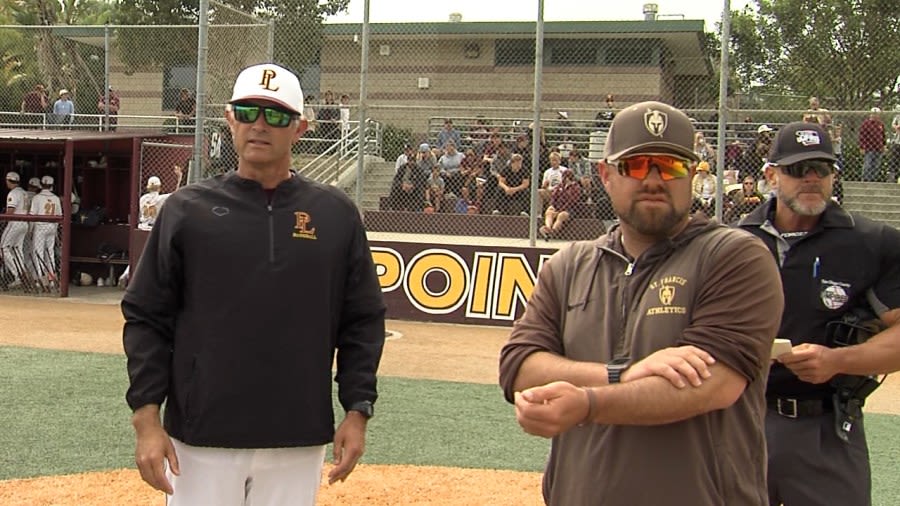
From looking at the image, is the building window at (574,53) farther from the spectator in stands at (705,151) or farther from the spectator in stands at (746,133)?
the spectator in stands at (705,151)

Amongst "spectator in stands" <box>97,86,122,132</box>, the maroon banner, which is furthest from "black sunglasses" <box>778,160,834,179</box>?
"spectator in stands" <box>97,86,122,132</box>

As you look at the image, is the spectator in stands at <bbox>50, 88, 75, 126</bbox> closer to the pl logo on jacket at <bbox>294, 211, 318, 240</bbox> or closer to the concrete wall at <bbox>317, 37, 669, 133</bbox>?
the concrete wall at <bbox>317, 37, 669, 133</bbox>

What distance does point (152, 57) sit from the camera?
65.8 ft

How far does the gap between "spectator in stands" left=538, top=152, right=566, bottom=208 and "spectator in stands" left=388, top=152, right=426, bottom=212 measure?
2.10 m

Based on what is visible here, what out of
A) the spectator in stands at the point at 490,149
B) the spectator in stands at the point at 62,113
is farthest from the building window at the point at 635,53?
the spectator in stands at the point at 62,113

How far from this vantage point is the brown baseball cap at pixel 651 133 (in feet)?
8.04

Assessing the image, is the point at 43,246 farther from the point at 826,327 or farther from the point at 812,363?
the point at 812,363

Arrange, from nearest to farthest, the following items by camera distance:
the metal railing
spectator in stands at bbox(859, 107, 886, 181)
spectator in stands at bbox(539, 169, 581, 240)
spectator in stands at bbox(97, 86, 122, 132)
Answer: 1. spectator in stands at bbox(859, 107, 886, 181)
2. spectator in stands at bbox(539, 169, 581, 240)
3. the metal railing
4. spectator in stands at bbox(97, 86, 122, 132)

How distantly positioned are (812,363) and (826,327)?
352 millimetres

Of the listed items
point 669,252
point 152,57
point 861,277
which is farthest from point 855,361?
point 152,57

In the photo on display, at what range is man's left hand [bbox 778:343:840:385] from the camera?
3.30m

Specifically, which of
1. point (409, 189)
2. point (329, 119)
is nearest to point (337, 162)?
point (409, 189)

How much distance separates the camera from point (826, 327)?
3.60m

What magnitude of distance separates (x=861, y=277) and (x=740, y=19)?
17245 millimetres
